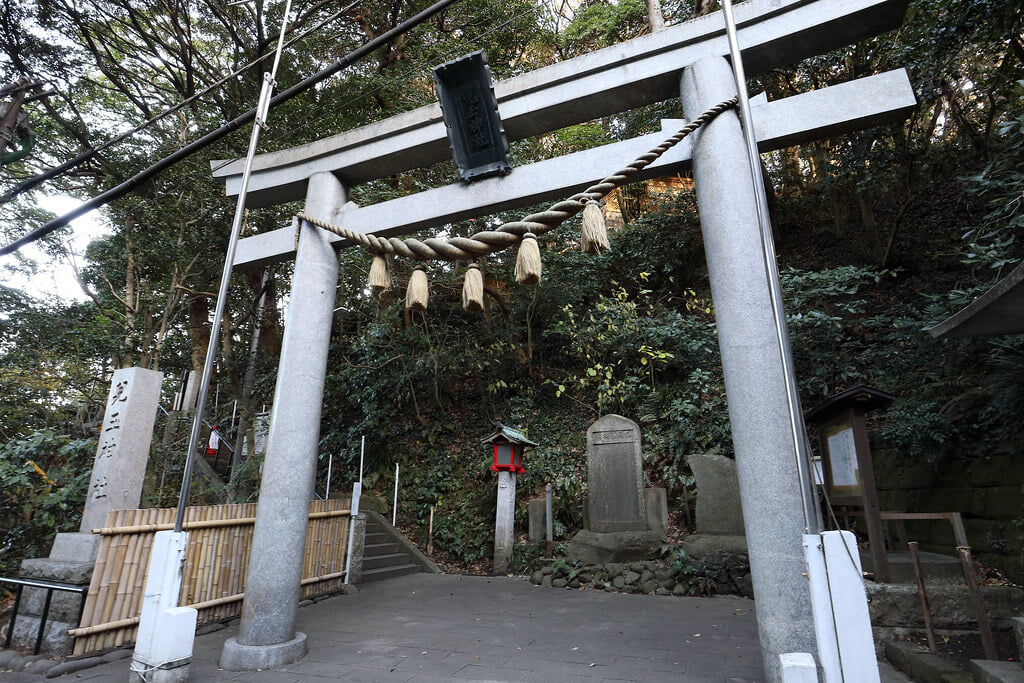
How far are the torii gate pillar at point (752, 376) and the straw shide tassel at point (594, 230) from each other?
71 cm

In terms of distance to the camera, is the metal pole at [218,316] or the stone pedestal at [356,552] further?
the stone pedestal at [356,552]

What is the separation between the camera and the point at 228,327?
1059 centimetres

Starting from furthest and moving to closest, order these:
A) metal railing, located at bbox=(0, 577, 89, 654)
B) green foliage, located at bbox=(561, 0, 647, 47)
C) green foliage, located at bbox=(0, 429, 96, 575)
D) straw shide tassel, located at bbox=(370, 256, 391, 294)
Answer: green foliage, located at bbox=(561, 0, 647, 47) < green foliage, located at bbox=(0, 429, 96, 575) < straw shide tassel, located at bbox=(370, 256, 391, 294) < metal railing, located at bbox=(0, 577, 89, 654)

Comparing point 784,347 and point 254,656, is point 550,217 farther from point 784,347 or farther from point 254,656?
point 254,656

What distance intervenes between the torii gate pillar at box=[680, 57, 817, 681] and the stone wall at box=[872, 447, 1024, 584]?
2.85 m

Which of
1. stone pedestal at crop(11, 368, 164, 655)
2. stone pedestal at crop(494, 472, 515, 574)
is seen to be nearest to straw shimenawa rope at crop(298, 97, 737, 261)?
stone pedestal at crop(11, 368, 164, 655)

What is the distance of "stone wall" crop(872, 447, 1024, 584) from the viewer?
13.2 ft

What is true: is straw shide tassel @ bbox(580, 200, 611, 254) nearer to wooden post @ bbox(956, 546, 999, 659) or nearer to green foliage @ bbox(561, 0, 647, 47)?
wooden post @ bbox(956, 546, 999, 659)

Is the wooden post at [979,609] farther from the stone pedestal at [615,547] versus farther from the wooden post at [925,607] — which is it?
the stone pedestal at [615,547]

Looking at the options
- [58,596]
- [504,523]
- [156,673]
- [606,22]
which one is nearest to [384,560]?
[504,523]

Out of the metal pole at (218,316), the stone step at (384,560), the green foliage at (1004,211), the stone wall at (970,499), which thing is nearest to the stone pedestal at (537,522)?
the stone step at (384,560)

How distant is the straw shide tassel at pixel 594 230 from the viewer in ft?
9.73

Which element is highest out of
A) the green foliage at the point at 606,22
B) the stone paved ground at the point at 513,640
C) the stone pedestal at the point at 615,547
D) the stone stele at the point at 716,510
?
the green foliage at the point at 606,22

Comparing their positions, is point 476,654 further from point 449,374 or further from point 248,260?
point 449,374
